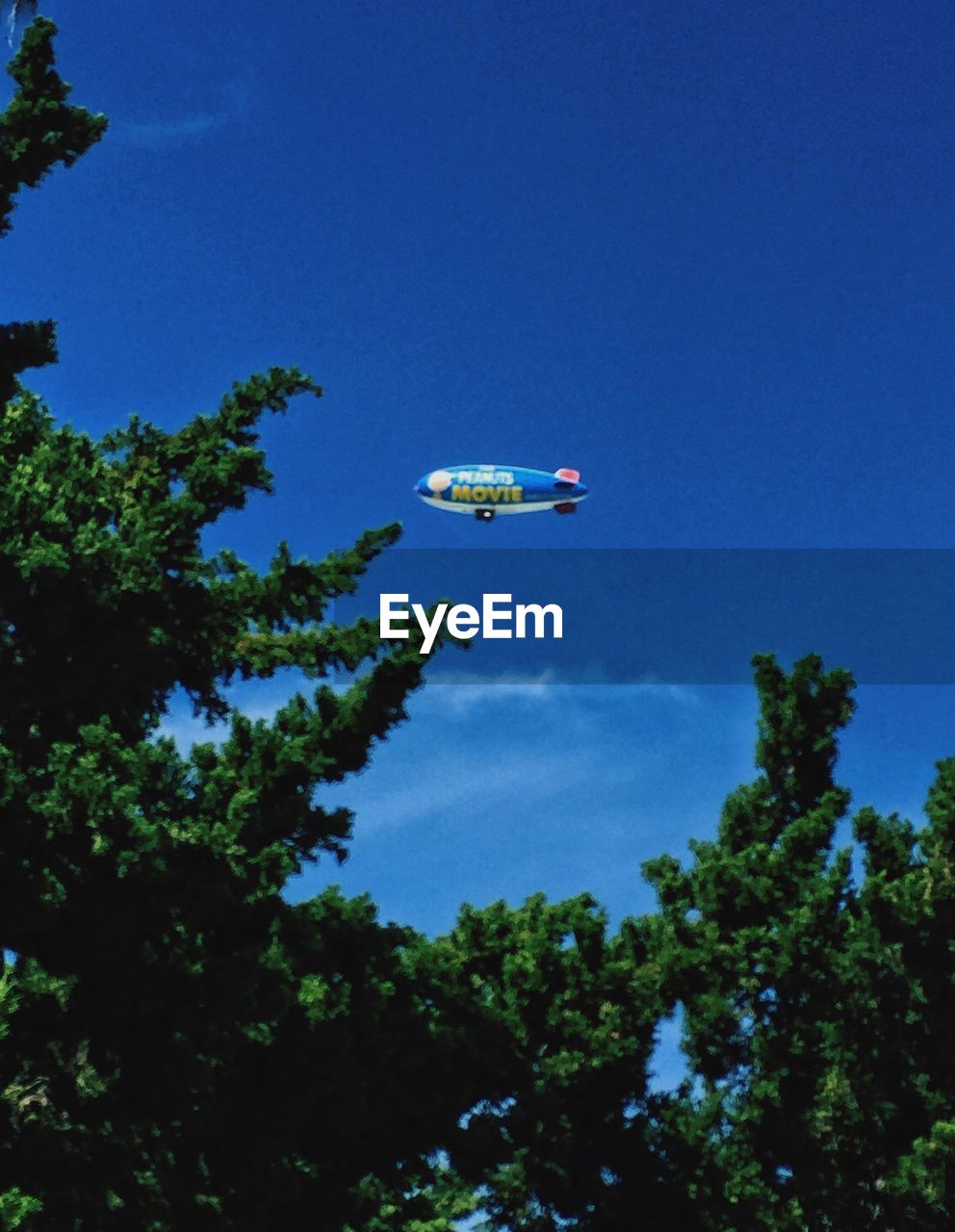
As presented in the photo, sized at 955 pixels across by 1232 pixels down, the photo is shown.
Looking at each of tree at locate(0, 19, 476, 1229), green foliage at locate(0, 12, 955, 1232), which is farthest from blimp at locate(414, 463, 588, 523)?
tree at locate(0, 19, 476, 1229)

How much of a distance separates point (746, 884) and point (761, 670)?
5318 mm

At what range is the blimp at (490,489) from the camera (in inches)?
2815

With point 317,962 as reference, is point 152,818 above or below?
above

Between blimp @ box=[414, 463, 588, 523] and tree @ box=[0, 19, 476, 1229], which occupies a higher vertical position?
blimp @ box=[414, 463, 588, 523]

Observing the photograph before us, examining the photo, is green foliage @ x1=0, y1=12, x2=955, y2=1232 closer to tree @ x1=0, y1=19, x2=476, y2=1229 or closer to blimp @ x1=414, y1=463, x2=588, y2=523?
→ tree @ x1=0, y1=19, x2=476, y2=1229

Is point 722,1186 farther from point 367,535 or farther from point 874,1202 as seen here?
point 367,535

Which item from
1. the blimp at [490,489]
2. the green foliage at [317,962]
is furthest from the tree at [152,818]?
the blimp at [490,489]

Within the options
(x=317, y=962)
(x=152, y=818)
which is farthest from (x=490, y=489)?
(x=152, y=818)

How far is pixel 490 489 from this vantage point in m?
71.9

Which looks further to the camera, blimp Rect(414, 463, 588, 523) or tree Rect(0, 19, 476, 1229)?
blimp Rect(414, 463, 588, 523)

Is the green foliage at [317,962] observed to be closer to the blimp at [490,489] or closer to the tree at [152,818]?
the tree at [152,818]

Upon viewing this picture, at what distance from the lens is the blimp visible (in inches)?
2815

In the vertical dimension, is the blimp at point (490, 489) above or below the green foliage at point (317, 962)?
above

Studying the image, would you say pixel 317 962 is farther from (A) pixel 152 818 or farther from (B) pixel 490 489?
(B) pixel 490 489
